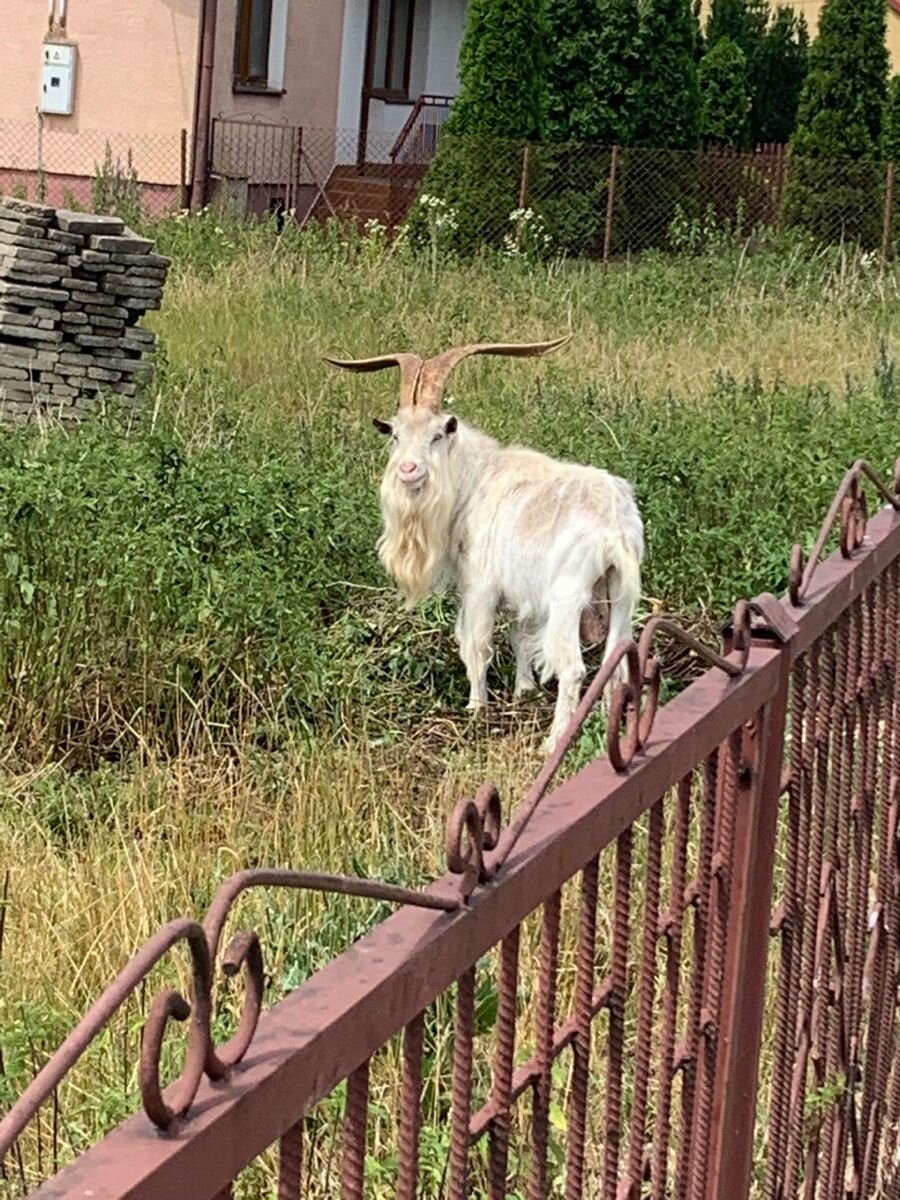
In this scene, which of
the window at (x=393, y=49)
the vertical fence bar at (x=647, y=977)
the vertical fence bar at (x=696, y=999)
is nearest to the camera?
the vertical fence bar at (x=647, y=977)

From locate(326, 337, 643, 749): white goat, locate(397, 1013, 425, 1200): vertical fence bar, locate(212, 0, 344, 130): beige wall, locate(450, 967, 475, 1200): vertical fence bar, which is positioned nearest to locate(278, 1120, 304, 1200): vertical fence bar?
locate(397, 1013, 425, 1200): vertical fence bar

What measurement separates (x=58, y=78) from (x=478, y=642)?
19305 mm

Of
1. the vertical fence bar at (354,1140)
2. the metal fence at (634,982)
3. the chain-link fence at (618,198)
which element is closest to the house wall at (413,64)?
the chain-link fence at (618,198)

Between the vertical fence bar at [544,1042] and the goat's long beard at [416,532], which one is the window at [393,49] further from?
the vertical fence bar at [544,1042]

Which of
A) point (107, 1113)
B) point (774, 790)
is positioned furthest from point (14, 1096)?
point (774, 790)

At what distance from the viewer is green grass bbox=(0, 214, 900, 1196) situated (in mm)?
4664

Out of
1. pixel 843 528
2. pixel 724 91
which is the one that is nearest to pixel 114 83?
pixel 724 91

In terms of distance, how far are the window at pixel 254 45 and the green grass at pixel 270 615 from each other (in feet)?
40.8

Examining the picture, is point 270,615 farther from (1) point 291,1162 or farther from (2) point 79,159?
(2) point 79,159

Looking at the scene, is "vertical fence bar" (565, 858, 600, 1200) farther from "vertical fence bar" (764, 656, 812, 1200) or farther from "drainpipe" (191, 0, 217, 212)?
"drainpipe" (191, 0, 217, 212)

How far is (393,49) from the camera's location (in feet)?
99.4

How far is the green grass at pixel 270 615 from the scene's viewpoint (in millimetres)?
4664

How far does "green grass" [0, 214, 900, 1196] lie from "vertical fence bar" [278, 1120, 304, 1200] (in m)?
2.07

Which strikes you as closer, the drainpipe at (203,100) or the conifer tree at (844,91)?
the conifer tree at (844,91)
